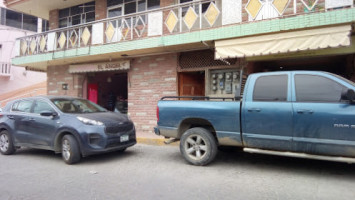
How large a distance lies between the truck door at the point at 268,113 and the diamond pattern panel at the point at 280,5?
3.05 m

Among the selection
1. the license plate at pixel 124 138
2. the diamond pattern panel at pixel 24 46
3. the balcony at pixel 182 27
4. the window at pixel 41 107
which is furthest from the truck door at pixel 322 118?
the diamond pattern panel at pixel 24 46

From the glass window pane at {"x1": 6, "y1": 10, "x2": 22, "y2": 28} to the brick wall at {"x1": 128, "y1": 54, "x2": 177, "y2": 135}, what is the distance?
1581 cm

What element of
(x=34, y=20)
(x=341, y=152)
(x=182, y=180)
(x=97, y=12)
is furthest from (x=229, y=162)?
(x=34, y=20)

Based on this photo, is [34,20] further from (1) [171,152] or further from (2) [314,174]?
(2) [314,174]

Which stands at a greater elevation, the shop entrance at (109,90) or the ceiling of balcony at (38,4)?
the ceiling of balcony at (38,4)

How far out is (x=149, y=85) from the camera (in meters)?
10.1

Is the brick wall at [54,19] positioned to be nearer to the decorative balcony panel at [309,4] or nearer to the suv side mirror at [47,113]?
the suv side mirror at [47,113]

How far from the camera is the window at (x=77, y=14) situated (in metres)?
12.2

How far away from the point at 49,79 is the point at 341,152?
44.0 ft

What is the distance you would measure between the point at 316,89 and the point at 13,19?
23423mm

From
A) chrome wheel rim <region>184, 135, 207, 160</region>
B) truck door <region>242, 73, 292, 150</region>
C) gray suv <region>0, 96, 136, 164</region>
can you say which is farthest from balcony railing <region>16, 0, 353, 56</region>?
chrome wheel rim <region>184, 135, 207, 160</region>

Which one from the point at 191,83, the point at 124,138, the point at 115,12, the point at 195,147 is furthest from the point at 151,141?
the point at 115,12

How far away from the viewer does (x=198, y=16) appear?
8398 millimetres

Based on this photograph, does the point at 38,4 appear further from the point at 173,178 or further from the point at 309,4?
the point at 173,178
